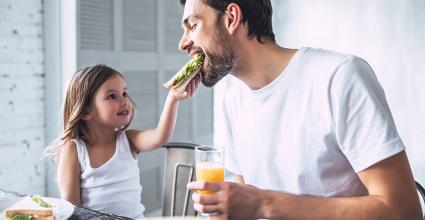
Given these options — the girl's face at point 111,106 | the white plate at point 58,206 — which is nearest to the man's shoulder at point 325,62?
the white plate at point 58,206

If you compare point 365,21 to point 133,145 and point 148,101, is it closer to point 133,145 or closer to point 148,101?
point 148,101

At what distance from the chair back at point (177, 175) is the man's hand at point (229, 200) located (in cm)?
87

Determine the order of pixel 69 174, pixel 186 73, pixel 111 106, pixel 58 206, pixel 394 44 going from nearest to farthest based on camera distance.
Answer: pixel 58 206 < pixel 186 73 < pixel 69 174 < pixel 111 106 < pixel 394 44

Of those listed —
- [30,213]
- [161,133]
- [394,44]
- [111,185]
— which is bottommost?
[111,185]

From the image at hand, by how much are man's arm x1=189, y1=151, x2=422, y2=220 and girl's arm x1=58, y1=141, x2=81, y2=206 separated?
961 millimetres

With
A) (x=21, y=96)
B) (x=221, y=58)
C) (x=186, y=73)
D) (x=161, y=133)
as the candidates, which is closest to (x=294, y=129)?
(x=221, y=58)

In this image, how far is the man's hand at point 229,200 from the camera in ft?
3.48

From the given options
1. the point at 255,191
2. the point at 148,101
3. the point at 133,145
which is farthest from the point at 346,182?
the point at 148,101

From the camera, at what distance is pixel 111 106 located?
6.73 ft

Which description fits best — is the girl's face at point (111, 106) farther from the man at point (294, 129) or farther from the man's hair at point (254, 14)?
the man's hair at point (254, 14)

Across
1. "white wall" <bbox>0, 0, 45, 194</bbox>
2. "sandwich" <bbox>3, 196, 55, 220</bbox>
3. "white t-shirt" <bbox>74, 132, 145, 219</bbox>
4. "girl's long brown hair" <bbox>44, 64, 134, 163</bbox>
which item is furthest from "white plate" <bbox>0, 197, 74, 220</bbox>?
"white wall" <bbox>0, 0, 45, 194</bbox>

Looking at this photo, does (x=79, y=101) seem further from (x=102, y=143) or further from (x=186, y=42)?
(x=186, y=42)

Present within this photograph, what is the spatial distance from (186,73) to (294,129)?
0.62 metres

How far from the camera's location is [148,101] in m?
3.29
